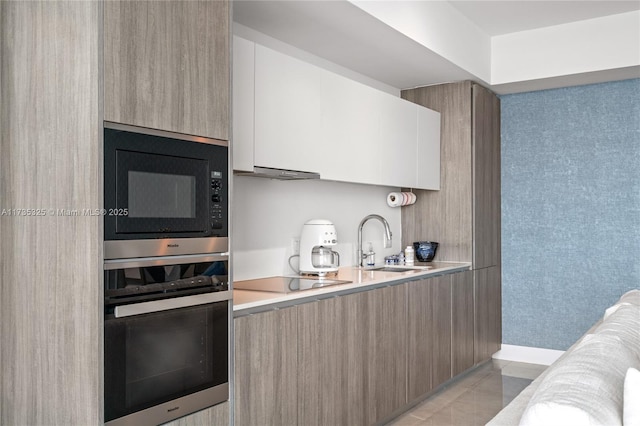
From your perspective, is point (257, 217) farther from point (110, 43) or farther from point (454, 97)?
point (454, 97)

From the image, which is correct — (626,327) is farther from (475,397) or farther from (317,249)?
(475,397)

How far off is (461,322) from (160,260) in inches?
118

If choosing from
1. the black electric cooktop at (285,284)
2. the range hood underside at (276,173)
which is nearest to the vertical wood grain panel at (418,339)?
the black electric cooktop at (285,284)

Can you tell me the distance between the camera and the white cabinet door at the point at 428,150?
4.43m

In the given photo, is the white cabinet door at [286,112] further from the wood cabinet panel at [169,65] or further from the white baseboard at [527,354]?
the white baseboard at [527,354]

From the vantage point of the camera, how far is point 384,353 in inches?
134

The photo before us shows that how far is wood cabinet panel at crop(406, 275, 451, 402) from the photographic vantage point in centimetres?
372

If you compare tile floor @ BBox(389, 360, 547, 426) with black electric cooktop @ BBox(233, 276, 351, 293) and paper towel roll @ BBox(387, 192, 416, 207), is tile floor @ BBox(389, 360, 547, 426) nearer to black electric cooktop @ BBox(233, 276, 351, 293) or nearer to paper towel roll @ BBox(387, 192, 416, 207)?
black electric cooktop @ BBox(233, 276, 351, 293)

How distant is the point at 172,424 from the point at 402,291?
1.90 metres

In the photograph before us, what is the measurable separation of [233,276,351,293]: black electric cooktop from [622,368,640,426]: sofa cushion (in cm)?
172

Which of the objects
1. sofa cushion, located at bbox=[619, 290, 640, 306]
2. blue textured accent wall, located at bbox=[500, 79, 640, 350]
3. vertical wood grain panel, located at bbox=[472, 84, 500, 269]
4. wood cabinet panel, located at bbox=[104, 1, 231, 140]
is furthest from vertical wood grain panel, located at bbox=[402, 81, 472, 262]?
wood cabinet panel, located at bbox=[104, 1, 231, 140]

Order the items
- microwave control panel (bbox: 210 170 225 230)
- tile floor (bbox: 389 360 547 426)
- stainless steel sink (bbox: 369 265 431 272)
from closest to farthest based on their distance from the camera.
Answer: microwave control panel (bbox: 210 170 225 230)
tile floor (bbox: 389 360 547 426)
stainless steel sink (bbox: 369 265 431 272)

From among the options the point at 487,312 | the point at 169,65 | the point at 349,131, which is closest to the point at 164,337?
the point at 169,65

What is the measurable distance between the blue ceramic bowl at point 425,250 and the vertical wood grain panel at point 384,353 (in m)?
1.09
